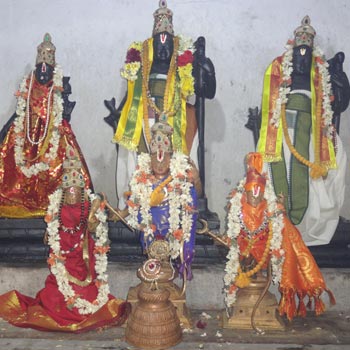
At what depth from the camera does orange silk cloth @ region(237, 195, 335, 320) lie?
4.12 m

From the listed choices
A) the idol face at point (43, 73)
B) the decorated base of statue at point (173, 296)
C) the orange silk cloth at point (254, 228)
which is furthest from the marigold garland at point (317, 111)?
the idol face at point (43, 73)

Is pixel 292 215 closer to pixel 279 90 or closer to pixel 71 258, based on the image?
pixel 279 90

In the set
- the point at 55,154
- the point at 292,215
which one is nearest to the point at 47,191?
the point at 55,154

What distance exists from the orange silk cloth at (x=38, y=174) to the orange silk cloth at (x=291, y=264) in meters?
1.94

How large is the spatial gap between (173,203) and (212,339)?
1.19 meters

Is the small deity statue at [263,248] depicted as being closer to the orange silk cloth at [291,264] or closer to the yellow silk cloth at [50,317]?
the orange silk cloth at [291,264]

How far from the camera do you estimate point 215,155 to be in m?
6.24

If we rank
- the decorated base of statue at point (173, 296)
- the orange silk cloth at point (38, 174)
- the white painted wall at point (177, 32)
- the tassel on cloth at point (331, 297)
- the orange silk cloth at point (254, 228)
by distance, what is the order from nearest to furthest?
the orange silk cloth at point (254, 228) → the decorated base of statue at point (173, 296) → the tassel on cloth at point (331, 297) → the orange silk cloth at point (38, 174) → the white painted wall at point (177, 32)

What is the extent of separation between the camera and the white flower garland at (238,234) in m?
4.11

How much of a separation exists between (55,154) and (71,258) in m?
1.46

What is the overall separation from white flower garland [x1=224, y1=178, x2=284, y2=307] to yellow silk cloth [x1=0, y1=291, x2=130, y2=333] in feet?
3.10

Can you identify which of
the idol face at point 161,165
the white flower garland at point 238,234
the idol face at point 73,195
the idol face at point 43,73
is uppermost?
the idol face at point 43,73

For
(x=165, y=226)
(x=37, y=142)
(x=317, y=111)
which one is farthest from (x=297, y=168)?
(x=37, y=142)

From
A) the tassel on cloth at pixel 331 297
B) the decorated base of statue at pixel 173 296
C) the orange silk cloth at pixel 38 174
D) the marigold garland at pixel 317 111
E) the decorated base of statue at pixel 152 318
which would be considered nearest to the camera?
the decorated base of statue at pixel 152 318
